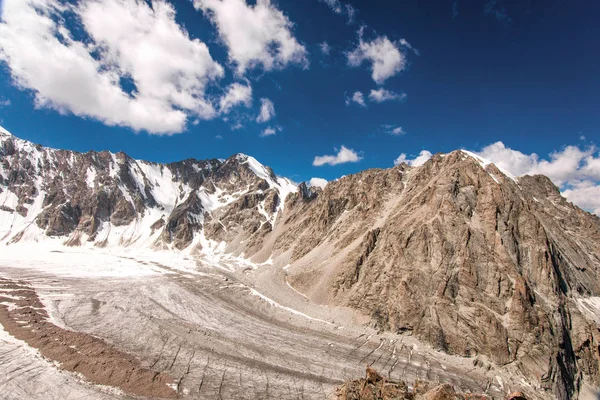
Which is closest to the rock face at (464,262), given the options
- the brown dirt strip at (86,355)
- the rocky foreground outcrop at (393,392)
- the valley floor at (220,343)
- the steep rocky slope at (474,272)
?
the steep rocky slope at (474,272)

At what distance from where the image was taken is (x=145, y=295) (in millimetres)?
71562

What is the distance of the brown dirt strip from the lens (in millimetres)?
34812

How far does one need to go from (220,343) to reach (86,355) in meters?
17.2

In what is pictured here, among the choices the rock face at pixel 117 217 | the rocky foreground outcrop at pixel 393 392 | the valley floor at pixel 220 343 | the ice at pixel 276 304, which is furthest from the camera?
the rock face at pixel 117 217

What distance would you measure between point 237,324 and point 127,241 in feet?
457

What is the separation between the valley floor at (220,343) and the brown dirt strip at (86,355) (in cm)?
98

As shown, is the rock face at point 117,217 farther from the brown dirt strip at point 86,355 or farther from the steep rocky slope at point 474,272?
the brown dirt strip at point 86,355

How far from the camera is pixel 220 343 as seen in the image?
48.3 metres

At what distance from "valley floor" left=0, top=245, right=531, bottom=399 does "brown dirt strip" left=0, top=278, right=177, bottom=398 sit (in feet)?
3.20

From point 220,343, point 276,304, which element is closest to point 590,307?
point 276,304

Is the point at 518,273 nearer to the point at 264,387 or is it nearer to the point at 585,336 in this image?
the point at 585,336

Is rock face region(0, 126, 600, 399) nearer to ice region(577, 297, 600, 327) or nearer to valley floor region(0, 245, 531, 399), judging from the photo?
ice region(577, 297, 600, 327)

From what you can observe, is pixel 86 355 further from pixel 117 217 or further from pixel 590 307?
pixel 117 217

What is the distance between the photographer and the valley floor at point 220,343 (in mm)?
36438
